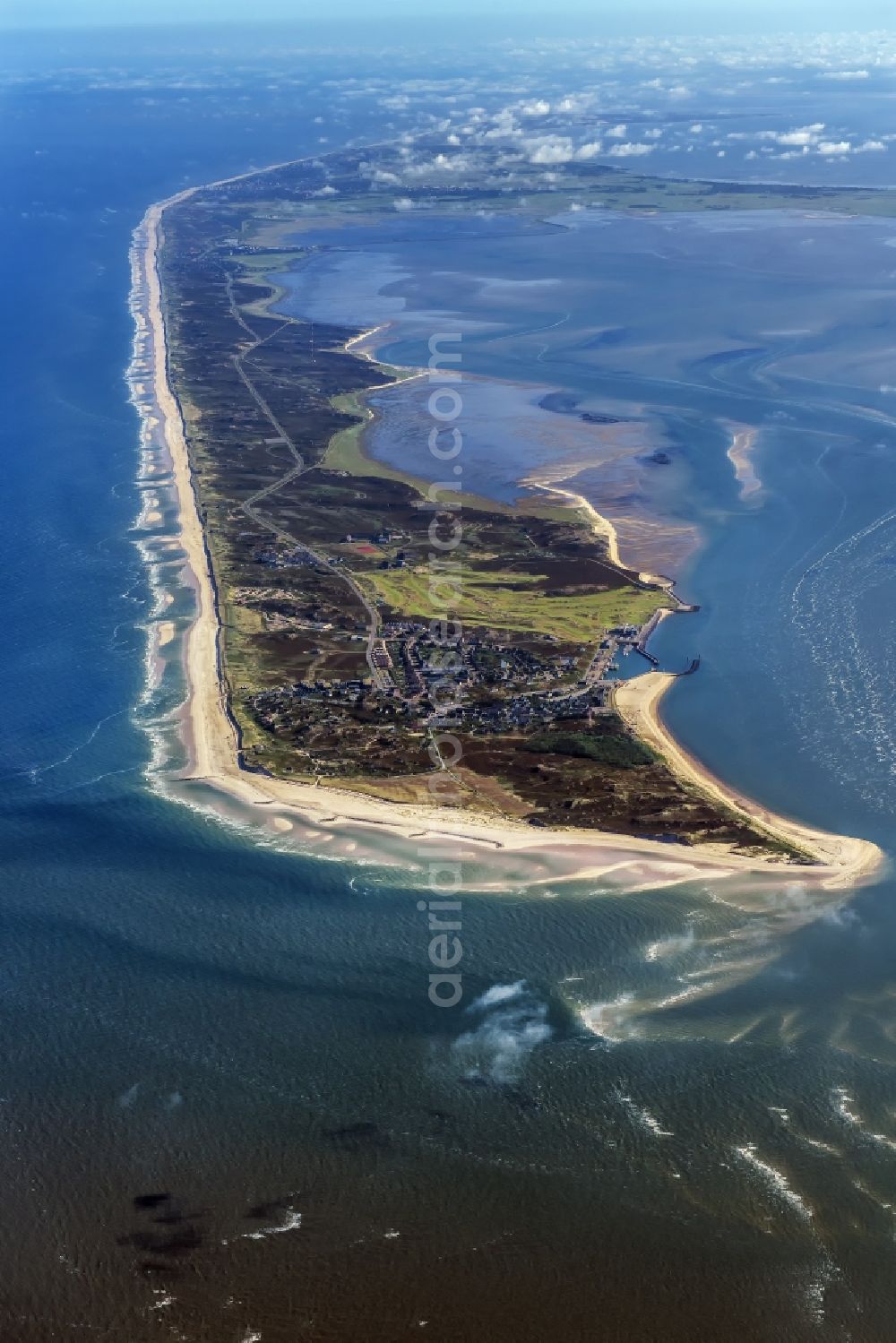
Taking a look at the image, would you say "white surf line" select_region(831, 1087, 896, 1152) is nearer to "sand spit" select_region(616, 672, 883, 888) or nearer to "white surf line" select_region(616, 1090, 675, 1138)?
"white surf line" select_region(616, 1090, 675, 1138)

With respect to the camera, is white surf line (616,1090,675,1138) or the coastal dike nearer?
white surf line (616,1090,675,1138)

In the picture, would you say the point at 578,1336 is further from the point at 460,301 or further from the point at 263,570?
the point at 460,301

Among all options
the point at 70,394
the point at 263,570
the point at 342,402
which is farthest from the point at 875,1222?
the point at 70,394

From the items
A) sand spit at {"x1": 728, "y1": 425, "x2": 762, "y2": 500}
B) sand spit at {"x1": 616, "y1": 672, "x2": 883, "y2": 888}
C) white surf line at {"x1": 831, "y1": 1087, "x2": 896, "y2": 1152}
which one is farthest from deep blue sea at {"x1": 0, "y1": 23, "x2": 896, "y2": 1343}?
sand spit at {"x1": 728, "y1": 425, "x2": 762, "y2": 500}

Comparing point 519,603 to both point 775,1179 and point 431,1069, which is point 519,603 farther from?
point 775,1179

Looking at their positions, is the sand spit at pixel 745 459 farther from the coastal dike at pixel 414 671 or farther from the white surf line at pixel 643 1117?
the white surf line at pixel 643 1117

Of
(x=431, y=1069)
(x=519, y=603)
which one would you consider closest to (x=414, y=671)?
(x=519, y=603)

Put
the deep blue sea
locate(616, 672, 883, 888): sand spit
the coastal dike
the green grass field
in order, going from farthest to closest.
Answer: the green grass field → the coastal dike → locate(616, 672, 883, 888): sand spit → the deep blue sea
